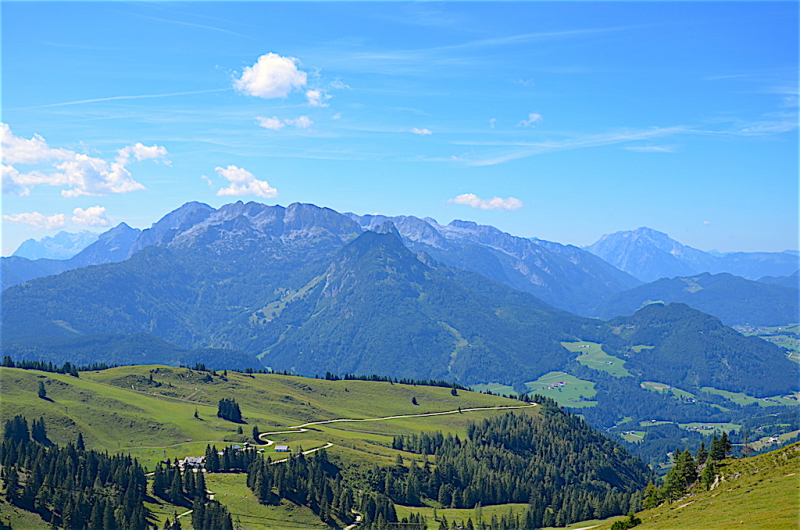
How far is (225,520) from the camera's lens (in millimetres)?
133375

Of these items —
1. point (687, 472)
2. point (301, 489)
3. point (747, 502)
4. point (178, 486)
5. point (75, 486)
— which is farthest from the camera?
point (301, 489)

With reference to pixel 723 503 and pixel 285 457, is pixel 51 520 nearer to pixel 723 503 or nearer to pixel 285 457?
pixel 285 457

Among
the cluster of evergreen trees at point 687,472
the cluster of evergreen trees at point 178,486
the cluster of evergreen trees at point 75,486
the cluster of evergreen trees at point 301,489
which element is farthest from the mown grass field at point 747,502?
the cluster of evergreen trees at point 178,486

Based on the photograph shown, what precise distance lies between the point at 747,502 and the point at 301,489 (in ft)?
394

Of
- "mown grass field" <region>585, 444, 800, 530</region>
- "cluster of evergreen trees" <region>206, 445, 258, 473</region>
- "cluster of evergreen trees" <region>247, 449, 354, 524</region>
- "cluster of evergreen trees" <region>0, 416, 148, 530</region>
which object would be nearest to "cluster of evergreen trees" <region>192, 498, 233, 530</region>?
"cluster of evergreen trees" <region>0, 416, 148, 530</region>

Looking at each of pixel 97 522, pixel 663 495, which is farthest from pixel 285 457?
pixel 663 495

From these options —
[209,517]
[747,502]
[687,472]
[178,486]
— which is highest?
[747,502]

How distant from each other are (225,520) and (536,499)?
105593mm

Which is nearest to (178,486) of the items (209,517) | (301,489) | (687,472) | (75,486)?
(209,517)

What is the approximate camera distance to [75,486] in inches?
5290

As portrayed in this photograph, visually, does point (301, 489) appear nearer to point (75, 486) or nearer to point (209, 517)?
point (209, 517)

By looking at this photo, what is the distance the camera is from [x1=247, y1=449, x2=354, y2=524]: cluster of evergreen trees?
159125 millimetres

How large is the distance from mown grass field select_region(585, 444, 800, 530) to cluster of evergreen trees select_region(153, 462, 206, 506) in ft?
346

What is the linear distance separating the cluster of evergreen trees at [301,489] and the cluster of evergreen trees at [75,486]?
29174 millimetres
